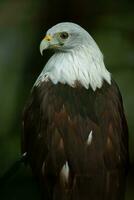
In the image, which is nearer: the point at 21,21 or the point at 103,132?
the point at 103,132

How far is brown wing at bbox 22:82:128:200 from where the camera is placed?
2.57 metres

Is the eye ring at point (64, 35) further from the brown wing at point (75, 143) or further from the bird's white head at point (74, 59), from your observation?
the brown wing at point (75, 143)

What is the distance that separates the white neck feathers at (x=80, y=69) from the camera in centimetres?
267

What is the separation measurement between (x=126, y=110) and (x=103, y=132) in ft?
3.26

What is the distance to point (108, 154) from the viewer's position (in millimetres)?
2609

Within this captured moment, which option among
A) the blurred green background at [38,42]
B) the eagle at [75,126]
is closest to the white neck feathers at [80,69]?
the eagle at [75,126]

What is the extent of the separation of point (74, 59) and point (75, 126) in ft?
1.02

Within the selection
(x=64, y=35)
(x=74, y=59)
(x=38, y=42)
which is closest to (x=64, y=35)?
(x=64, y=35)

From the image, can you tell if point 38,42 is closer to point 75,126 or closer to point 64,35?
point 64,35

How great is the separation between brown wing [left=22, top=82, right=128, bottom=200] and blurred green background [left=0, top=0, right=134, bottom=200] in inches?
38.7

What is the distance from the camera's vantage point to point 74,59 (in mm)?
2713

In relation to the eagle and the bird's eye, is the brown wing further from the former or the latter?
the bird's eye

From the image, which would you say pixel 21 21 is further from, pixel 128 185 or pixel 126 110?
pixel 128 185

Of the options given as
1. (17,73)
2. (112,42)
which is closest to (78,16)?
(112,42)
